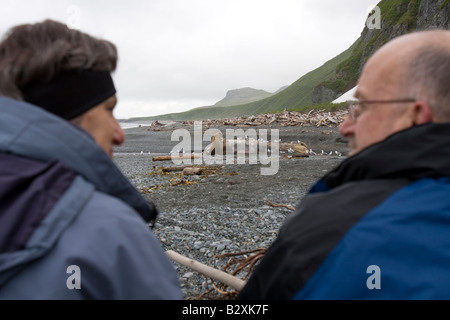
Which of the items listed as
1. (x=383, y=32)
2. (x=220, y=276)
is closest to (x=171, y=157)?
(x=220, y=276)

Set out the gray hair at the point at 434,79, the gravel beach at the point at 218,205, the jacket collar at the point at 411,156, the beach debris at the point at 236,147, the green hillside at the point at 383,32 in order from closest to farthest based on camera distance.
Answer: the jacket collar at the point at 411,156
the gray hair at the point at 434,79
the gravel beach at the point at 218,205
the beach debris at the point at 236,147
the green hillside at the point at 383,32

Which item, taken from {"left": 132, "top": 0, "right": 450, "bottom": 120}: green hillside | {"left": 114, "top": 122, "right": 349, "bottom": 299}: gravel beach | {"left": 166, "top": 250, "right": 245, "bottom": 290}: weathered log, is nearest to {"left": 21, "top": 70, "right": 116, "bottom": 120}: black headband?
{"left": 166, "top": 250, "right": 245, "bottom": 290}: weathered log

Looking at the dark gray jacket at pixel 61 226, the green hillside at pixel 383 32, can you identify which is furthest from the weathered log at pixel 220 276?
the green hillside at pixel 383 32

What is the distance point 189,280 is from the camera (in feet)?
14.3

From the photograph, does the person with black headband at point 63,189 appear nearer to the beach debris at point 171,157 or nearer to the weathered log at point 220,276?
the weathered log at point 220,276

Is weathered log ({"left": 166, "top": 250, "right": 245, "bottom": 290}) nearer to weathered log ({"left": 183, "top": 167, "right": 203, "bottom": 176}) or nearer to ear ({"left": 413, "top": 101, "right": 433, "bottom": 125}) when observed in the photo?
ear ({"left": 413, "top": 101, "right": 433, "bottom": 125})

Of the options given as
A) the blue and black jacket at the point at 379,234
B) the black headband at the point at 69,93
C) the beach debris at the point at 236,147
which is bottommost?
the beach debris at the point at 236,147

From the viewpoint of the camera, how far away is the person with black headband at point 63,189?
4.10 ft

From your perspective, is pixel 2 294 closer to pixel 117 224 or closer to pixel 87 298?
pixel 87 298

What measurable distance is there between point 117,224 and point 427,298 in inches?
45.7

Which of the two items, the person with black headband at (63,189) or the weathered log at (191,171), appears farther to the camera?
the weathered log at (191,171)

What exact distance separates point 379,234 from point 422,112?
0.80 metres

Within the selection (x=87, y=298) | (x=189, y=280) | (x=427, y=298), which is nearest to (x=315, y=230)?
(x=427, y=298)

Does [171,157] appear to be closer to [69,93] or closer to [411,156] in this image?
[69,93]
